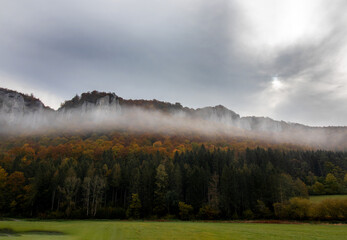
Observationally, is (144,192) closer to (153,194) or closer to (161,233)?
(153,194)

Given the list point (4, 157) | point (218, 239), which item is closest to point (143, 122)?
point (4, 157)

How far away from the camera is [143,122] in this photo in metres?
184

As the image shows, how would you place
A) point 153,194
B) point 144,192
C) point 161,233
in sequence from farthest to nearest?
point 153,194, point 144,192, point 161,233

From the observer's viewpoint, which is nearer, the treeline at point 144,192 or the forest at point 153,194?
the forest at point 153,194

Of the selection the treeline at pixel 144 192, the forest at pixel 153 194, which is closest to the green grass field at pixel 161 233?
the forest at pixel 153 194

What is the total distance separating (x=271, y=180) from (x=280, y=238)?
4166 centimetres

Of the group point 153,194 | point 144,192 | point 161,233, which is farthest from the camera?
point 153,194

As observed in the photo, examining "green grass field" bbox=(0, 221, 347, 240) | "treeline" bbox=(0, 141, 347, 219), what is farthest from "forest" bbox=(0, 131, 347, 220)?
"green grass field" bbox=(0, 221, 347, 240)

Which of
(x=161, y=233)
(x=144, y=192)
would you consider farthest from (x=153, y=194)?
(x=161, y=233)

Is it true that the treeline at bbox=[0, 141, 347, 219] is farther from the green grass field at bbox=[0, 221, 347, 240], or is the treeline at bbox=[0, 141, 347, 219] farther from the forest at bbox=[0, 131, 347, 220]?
the green grass field at bbox=[0, 221, 347, 240]

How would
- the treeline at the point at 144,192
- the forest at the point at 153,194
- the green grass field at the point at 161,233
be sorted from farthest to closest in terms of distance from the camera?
the treeline at the point at 144,192 → the forest at the point at 153,194 → the green grass field at the point at 161,233

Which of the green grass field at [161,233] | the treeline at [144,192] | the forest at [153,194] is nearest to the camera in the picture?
the green grass field at [161,233]

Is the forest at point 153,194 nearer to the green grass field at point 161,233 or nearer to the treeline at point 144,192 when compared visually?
the treeline at point 144,192

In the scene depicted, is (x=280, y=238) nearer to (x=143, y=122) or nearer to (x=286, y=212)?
(x=286, y=212)
